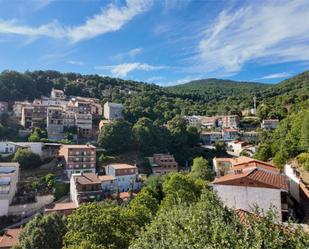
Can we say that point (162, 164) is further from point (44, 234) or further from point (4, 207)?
point (44, 234)

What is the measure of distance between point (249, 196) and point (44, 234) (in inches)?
755

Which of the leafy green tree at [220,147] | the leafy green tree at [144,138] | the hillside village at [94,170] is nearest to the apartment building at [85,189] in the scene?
the hillside village at [94,170]

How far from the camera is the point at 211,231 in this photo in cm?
918

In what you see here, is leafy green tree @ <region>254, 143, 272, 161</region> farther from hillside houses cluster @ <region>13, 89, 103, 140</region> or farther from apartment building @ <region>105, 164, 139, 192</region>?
hillside houses cluster @ <region>13, 89, 103, 140</region>

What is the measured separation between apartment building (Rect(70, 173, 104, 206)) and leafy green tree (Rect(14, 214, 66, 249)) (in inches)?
461

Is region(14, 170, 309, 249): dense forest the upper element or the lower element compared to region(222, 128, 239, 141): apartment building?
lower

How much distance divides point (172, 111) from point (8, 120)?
2114 inches

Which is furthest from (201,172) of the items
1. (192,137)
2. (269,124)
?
(269,124)

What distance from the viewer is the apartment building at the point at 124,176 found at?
4682 cm

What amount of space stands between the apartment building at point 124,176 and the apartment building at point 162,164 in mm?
7611

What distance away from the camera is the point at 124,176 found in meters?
47.4

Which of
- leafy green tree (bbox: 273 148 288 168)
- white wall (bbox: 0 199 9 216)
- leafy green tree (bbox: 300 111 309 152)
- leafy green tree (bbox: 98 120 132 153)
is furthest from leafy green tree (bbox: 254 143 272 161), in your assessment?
white wall (bbox: 0 199 9 216)

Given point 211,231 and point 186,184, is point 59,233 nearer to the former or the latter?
point 186,184

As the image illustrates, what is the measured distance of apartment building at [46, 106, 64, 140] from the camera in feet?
204
